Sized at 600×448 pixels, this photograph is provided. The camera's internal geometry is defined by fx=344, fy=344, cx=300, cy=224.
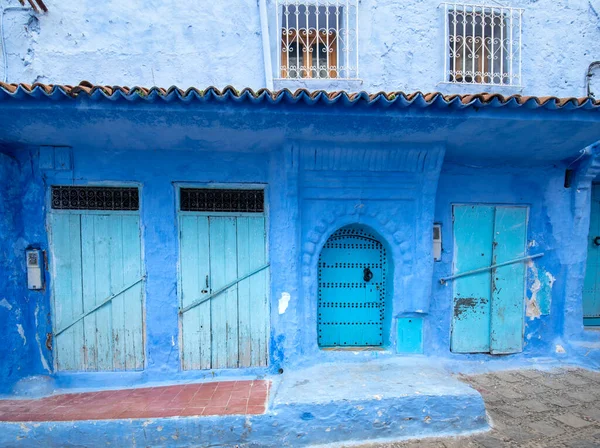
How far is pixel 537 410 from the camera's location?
405cm

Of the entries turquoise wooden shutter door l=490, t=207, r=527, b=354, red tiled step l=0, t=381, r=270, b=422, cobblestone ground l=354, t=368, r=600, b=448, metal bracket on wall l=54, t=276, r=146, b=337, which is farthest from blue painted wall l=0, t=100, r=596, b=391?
A: cobblestone ground l=354, t=368, r=600, b=448

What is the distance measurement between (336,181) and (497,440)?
11.0 ft

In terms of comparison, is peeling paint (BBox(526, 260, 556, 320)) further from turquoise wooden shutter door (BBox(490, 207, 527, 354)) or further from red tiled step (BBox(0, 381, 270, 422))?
red tiled step (BBox(0, 381, 270, 422))

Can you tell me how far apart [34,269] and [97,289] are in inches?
30.0

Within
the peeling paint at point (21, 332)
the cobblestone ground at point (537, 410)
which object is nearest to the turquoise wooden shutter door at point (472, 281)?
the cobblestone ground at point (537, 410)

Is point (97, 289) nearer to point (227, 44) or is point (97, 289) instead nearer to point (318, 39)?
point (227, 44)

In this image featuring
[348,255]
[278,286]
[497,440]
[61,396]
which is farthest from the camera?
[348,255]

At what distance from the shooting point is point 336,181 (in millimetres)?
4473

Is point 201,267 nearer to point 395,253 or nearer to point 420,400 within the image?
point 395,253

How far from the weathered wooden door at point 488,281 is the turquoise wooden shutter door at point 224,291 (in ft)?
9.20

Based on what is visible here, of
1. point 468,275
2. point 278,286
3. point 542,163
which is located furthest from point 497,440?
point 542,163

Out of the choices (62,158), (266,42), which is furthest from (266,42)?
(62,158)

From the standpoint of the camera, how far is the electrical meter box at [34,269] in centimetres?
425

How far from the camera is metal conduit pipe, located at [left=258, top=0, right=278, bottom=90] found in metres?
4.66
